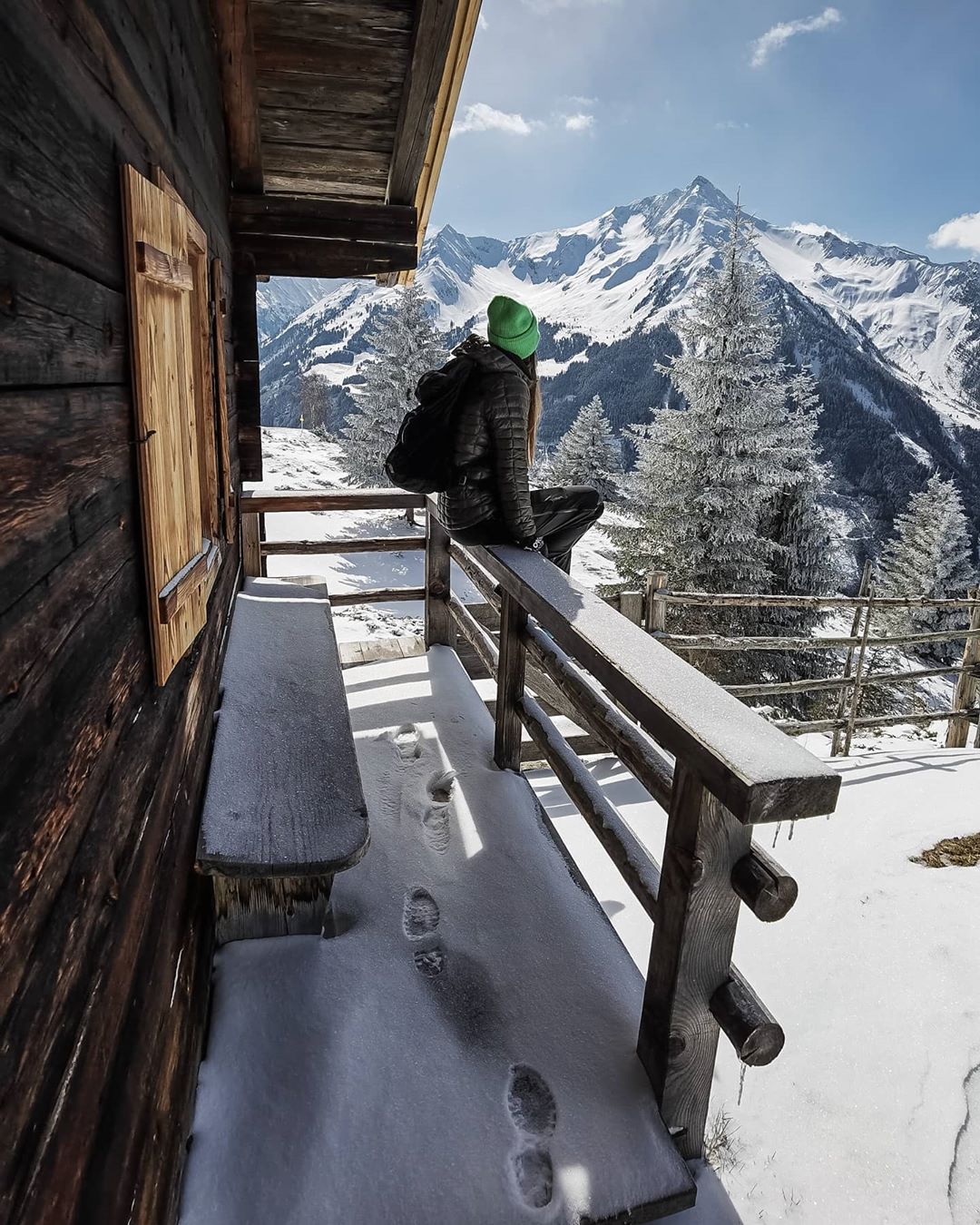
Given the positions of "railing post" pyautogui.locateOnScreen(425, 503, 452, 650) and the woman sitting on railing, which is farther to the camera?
"railing post" pyautogui.locateOnScreen(425, 503, 452, 650)

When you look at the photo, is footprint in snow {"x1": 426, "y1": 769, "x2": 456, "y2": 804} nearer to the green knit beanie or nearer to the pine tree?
the green knit beanie

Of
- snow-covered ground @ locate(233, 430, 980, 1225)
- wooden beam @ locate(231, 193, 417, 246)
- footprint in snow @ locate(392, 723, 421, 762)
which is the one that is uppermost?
wooden beam @ locate(231, 193, 417, 246)

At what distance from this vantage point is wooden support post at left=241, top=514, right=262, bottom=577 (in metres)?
5.36

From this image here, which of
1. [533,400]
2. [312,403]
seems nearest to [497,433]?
[533,400]

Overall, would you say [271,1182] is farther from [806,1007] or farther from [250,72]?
[250,72]

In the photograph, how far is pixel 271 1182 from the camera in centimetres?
173

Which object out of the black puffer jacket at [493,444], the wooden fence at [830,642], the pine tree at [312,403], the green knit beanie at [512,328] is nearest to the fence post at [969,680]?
the wooden fence at [830,642]

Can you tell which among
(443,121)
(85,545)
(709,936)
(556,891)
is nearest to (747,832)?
(709,936)

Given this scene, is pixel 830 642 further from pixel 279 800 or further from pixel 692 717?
pixel 279 800

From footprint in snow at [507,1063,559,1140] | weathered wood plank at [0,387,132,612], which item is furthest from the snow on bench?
weathered wood plank at [0,387,132,612]

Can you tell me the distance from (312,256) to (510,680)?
3.72 meters

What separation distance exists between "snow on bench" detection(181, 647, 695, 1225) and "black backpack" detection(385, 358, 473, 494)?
184cm

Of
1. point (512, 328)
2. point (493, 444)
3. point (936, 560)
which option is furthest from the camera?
point (936, 560)

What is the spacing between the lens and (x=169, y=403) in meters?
2.14
